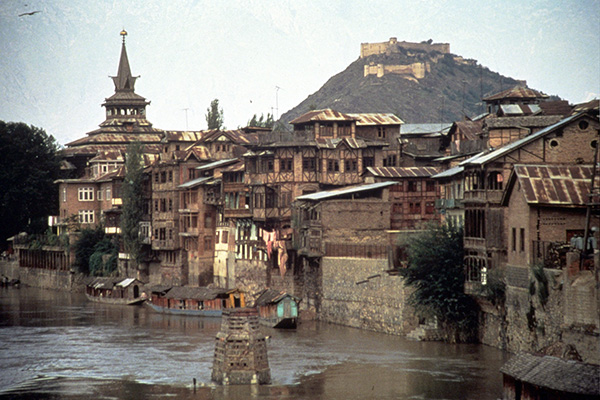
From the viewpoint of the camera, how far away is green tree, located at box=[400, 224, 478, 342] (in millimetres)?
64375

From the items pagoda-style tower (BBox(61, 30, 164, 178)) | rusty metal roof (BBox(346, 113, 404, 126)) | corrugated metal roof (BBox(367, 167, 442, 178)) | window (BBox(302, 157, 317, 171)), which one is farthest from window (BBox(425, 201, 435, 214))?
pagoda-style tower (BBox(61, 30, 164, 178))

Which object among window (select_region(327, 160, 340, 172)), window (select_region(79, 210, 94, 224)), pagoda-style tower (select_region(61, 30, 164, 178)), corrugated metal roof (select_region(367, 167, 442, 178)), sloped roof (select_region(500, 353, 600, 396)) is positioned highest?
pagoda-style tower (select_region(61, 30, 164, 178))

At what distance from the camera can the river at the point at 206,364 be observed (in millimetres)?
54125

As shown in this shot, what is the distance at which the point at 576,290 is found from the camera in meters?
48.3

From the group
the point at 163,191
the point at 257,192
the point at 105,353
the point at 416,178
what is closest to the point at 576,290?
the point at 105,353

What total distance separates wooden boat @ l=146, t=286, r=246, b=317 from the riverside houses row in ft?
12.4

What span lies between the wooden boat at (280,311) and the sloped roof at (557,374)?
32842 mm

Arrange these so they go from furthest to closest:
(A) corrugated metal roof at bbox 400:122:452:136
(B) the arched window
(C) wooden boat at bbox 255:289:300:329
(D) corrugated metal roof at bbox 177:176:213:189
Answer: (A) corrugated metal roof at bbox 400:122:452:136 < (D) corrugated metal roof at bbox 177:176:213:189 < (C) wooden boat at bbox 255:289:300:329 < (B) the arched window

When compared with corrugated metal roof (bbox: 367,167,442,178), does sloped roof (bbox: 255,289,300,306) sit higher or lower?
lower

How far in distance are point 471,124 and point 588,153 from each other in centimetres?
2602

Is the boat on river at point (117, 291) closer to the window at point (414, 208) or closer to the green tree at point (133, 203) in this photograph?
the green tree at point (133, 203)

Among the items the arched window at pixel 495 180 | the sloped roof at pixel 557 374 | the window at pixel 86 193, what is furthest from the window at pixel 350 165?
the sloped roof at pixel 557 374

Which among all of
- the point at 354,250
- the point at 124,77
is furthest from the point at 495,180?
the point at 124,77

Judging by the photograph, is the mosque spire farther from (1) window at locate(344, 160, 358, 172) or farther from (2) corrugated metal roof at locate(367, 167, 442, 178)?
(2) corrugated metal roof at locate(367, 167, 442, 178)
